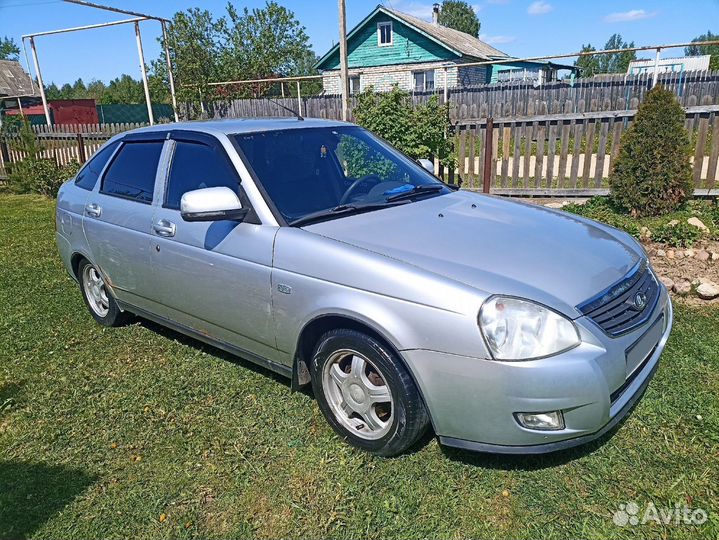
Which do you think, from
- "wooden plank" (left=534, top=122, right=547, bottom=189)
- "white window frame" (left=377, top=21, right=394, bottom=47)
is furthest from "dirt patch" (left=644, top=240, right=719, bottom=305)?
"white window frame" (left=377, top=21, right=394, bottom=47)

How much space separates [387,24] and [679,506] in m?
32.3

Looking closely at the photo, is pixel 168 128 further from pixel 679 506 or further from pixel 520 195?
pixel 520 195

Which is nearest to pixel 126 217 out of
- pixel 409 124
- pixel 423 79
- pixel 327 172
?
pixel 327 172

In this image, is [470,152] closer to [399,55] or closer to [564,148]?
[564,148]

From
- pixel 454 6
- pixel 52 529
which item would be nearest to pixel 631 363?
pixel 52 529

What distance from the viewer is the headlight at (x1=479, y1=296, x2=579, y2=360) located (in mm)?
2352

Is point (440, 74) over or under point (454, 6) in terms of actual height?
under

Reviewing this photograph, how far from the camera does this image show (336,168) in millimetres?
3713

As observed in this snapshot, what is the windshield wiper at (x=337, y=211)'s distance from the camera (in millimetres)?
3133

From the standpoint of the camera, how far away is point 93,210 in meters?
4.49

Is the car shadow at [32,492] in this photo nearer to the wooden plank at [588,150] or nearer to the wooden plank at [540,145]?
the wooden plank at [540,145]

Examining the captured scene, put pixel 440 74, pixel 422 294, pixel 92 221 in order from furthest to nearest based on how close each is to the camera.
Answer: pixel 440 74 < pixel 92 221 < pixel 422 294

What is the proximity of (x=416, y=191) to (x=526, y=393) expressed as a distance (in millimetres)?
1825

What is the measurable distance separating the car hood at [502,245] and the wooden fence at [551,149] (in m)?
5.49
